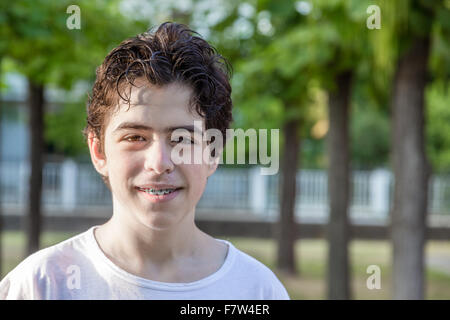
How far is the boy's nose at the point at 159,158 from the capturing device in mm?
1161

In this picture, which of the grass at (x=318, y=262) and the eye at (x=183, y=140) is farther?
the grass at (x=318, y=262)

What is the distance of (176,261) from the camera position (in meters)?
1.29

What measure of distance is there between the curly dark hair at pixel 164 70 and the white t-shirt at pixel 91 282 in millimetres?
243

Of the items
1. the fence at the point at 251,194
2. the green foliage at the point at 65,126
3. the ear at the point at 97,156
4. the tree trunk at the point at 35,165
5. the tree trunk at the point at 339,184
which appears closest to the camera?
the ear at the point at 97,156

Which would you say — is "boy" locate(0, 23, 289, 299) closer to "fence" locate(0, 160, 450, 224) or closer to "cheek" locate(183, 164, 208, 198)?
"cheek" locate(183, 164, 208, 198)

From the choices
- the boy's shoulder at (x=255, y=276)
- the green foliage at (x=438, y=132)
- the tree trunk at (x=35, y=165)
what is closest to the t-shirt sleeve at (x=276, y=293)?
the boy's shoulder at (x=255, y=276)

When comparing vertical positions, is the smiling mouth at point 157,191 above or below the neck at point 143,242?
above

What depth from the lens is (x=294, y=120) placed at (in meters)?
9.16

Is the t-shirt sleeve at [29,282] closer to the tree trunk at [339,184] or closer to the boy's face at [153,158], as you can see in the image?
the boy's face at [153,158]

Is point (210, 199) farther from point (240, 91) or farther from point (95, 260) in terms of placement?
point (95, 260)

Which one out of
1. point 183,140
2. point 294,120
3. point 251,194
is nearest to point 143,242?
point 183,140

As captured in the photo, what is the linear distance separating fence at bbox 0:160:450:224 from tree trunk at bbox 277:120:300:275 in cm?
402

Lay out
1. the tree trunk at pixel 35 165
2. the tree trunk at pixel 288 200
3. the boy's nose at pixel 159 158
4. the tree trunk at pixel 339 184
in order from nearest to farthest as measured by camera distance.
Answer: the boy's nose at pixel 159 158, the tree trunk at pixel 339 184, the tree trunk at pixel 35 165, the tree trunk at pixel 288 200

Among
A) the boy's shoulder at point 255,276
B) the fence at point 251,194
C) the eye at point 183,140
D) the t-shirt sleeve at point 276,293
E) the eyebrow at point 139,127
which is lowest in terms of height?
the fence at point 251,194
